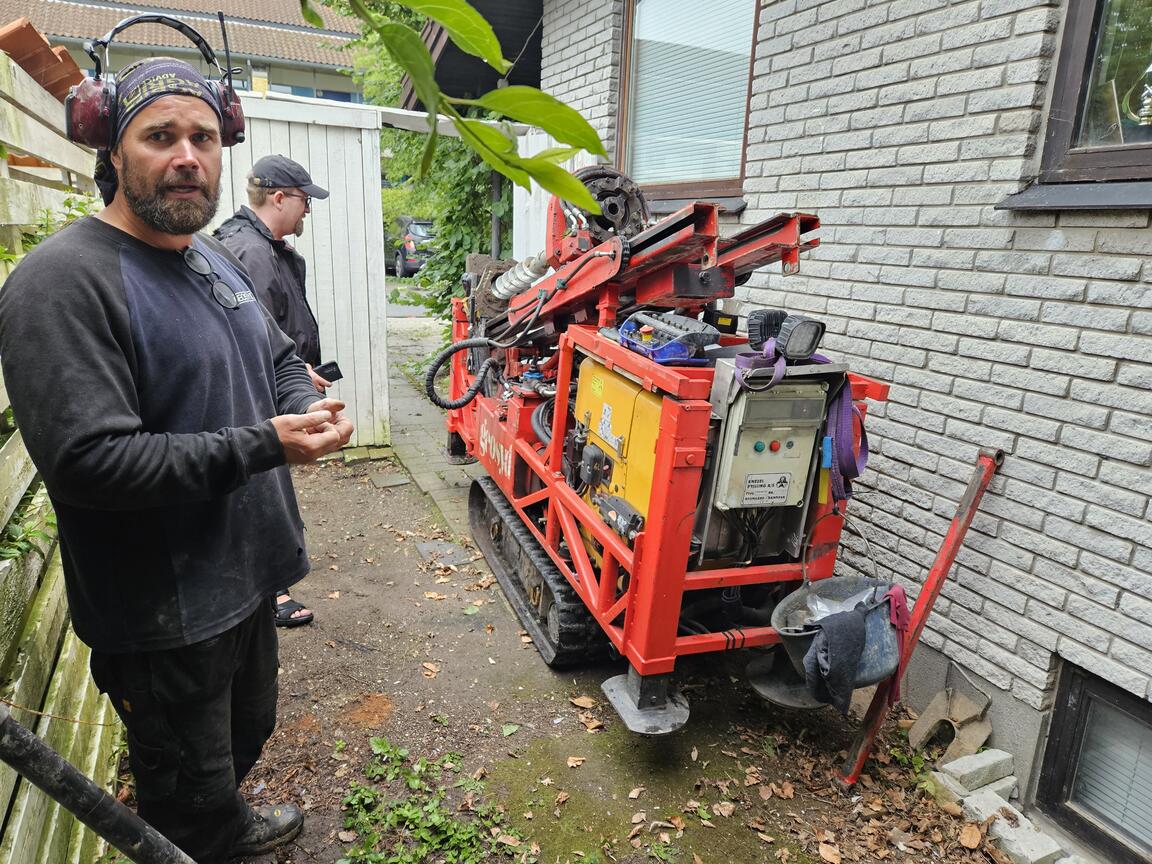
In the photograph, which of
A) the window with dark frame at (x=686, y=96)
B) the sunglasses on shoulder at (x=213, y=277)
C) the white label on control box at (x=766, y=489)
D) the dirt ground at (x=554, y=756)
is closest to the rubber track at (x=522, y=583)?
the dirt ground at (x=554, y=756)

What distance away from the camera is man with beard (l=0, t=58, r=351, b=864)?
4.96ft

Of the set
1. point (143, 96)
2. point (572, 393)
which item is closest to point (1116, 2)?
point (572, 393)

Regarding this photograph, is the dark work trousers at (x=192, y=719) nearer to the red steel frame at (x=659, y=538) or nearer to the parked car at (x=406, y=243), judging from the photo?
the red steel frame at (x=659, y=538)

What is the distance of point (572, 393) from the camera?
12.8 feet

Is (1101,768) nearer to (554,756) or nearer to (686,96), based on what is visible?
(554,756)

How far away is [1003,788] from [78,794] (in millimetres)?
3260

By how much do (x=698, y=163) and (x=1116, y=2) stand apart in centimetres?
275

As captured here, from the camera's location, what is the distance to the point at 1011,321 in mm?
2977

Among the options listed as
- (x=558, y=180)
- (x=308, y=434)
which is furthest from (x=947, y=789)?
(x=558, y=180)

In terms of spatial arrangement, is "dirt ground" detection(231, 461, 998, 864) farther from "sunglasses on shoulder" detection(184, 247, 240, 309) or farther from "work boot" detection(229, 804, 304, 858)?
"sunglasses on shoulder" detection(184, 247, 240, 309)

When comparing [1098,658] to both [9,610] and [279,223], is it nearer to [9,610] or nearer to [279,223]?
[9,610]

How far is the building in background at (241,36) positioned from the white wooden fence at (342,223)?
15.3m

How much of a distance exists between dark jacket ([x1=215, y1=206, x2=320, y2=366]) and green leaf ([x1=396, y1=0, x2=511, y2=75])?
11.2 feet

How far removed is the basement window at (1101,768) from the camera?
2.69m
